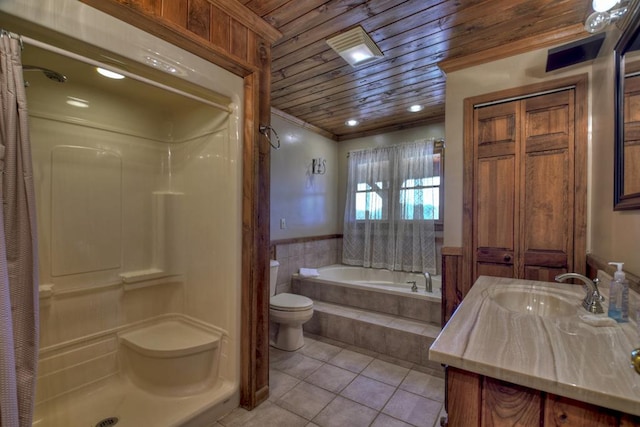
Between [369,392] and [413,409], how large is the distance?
0.31m

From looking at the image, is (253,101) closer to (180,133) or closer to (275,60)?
(275,60)

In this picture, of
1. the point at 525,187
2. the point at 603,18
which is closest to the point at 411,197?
the point at 525,187

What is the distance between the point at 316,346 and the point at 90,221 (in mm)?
2091

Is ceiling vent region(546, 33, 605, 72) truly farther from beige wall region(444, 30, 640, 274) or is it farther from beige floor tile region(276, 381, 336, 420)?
beige floor tile region(276, 381, 336, 420)

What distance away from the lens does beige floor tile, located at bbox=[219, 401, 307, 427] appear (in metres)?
1.68

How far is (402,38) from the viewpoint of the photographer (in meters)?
1.88

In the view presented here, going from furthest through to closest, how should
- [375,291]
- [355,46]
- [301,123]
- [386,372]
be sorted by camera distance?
1. [301,123]
2. [375,291]
3. [386,372]
4. [355,46]

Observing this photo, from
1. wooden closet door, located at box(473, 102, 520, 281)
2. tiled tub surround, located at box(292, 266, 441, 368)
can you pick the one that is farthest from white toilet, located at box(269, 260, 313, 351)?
wooden closet door, located at box(473, 102, 520, 281)

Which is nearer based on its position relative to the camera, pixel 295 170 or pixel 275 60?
pixel 275 60

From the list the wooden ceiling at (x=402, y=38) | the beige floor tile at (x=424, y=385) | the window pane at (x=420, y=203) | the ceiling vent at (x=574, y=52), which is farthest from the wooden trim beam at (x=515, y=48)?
the beige floor tile at (x=424, y=385)

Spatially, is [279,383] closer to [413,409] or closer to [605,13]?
[413,409]

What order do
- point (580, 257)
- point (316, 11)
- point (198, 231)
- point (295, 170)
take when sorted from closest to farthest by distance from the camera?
point (316, 11)
point (580, 257)
point (198, 231)
point (295, 170)

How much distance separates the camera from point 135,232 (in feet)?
7.13

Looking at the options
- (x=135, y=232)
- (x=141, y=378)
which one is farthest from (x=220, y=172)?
(x=141, y=378)
